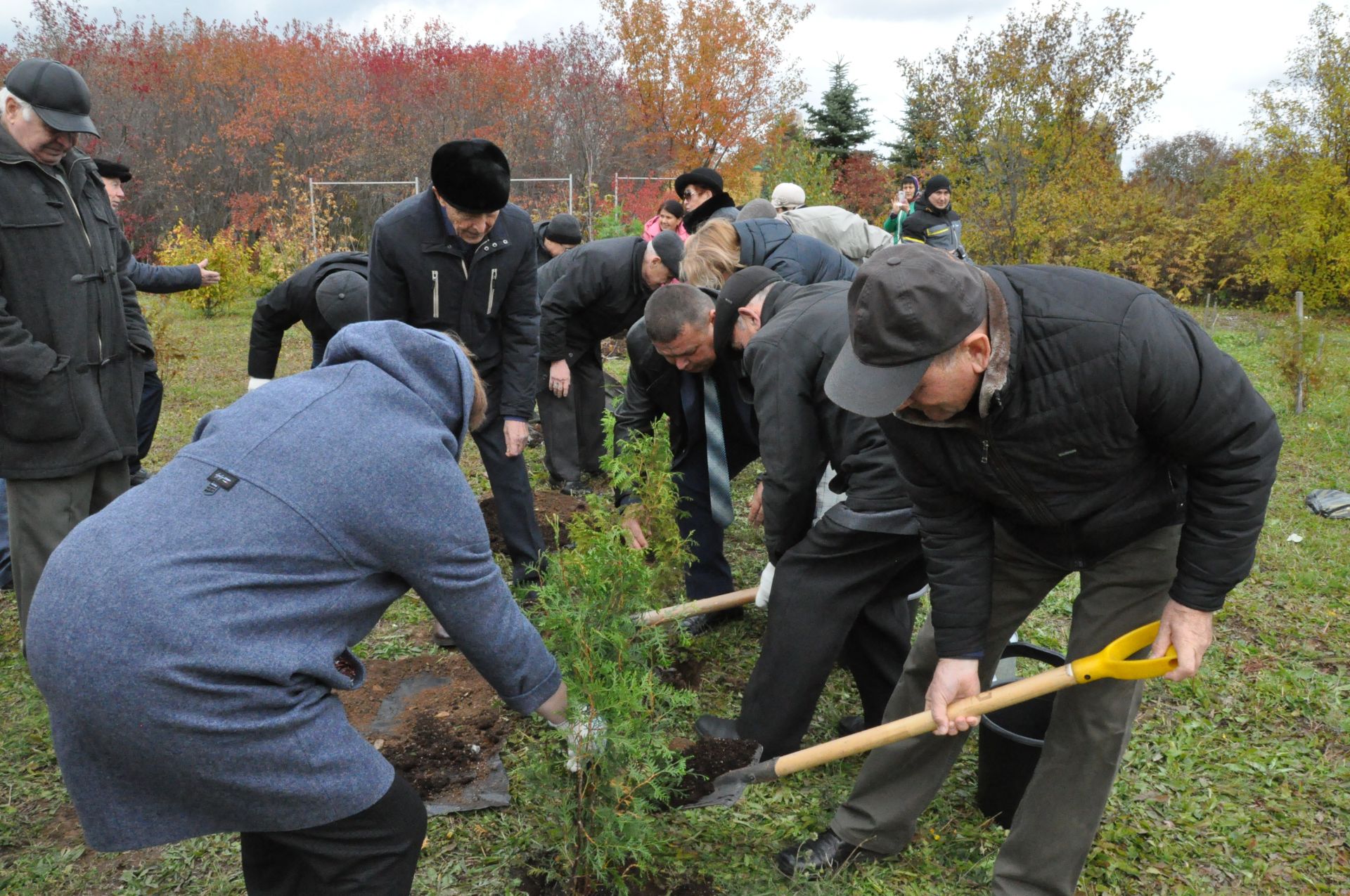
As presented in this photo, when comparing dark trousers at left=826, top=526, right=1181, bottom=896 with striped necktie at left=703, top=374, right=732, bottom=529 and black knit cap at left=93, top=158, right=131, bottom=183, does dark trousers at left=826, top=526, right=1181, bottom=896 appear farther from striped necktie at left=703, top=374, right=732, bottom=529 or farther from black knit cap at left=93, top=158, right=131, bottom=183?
black knit cap at left=93, top=158, right=131, bottom=183

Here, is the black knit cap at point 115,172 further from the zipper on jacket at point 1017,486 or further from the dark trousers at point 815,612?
the zipper on jacket at point 1017,486

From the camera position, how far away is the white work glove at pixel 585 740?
2381mm

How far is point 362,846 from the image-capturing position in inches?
76.3

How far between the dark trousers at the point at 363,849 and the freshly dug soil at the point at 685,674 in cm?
192

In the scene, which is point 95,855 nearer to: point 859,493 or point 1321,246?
point 859,493

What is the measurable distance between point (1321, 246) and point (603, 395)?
33.9 ft

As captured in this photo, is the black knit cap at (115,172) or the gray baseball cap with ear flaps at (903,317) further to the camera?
the black knit cap at (115,172)

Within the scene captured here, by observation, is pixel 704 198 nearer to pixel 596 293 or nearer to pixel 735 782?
pixel 596 293

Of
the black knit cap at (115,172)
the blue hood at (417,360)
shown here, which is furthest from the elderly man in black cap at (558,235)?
the blue hood at (417,360)

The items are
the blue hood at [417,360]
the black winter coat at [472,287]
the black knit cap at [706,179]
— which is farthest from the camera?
the black knit cap at [706,179]

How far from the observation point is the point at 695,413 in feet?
14.5

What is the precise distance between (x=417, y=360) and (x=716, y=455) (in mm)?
2488

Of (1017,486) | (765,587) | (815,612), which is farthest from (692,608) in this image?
(1017,486)

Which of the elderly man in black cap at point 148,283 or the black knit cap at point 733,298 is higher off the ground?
the black knit cap at point 733,298
